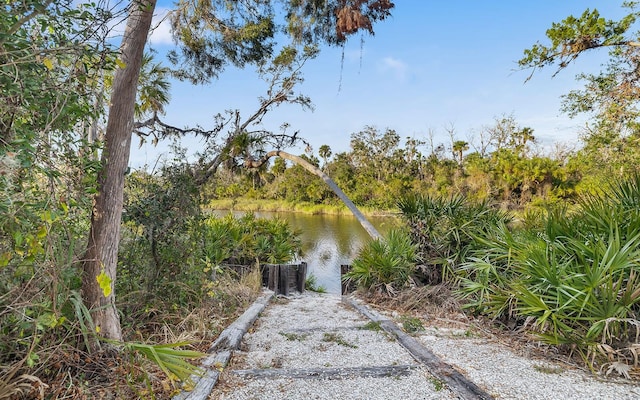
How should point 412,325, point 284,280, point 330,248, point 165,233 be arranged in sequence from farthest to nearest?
point 330,248 → point 284,280 → point 412,325 → point 165,233

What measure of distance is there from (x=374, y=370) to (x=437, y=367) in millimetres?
476

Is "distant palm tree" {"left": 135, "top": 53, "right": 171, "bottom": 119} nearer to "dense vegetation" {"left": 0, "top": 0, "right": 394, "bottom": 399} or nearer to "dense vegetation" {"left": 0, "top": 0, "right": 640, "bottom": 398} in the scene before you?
"dense vegetation" {"left": 0, "top": 0, "right": 640, "bottom": 398}

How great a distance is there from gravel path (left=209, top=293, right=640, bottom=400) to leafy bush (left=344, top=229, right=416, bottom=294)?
1.27 meters

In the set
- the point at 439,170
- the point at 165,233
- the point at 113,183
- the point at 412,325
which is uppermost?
the point at 439,170

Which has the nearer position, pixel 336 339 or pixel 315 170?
pixel 336 339

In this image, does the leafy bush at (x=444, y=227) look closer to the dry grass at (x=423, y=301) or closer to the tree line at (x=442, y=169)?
the dry grass at (x=423, y=301)

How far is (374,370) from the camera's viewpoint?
106 inches

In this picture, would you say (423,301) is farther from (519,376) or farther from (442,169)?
(442,169)

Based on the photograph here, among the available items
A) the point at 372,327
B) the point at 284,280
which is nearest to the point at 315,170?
the point at 284,280

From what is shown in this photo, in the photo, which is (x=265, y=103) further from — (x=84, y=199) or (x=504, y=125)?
(x=504, y=125)

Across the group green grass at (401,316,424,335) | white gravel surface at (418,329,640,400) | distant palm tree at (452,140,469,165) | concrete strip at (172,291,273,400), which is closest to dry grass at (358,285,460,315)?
green grass at (401,316,424,335)

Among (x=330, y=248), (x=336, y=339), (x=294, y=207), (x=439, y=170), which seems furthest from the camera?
(x=294, y=207)

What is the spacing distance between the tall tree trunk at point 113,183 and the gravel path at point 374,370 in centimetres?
98

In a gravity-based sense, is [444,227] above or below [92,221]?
below
